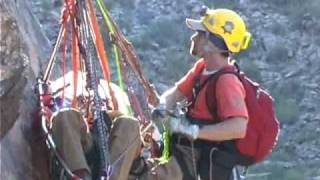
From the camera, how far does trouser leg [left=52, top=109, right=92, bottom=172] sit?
6.26 m

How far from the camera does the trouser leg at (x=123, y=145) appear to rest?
640 cm

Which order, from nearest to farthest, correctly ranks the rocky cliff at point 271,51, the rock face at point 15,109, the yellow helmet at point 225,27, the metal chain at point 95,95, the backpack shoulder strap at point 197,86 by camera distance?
the rock face at point 15,109 → the metal chain at point 95,95 → the backpack shoulder strap at point 197,86 → the yellow helmet at point 225,27 → the rocky cliff at point 271,51

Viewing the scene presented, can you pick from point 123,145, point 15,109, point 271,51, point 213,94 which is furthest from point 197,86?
point 271,51

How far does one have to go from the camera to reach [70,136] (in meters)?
6.29

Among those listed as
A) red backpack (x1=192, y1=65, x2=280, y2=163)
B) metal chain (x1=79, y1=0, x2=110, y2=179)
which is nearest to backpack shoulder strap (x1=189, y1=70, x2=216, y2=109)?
red backpack (x1=192, y1=65, x2=280, y2=163)

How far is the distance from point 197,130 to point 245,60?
42.2 ft

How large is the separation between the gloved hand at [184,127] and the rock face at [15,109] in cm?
77

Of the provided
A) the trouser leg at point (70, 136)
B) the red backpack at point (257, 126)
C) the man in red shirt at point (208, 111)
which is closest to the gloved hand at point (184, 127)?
the man in red shirt at point (208, 111)

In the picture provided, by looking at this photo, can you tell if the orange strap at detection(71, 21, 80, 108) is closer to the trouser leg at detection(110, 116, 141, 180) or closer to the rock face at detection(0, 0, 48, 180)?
the rock face at detection(0, 0, 48, 180)

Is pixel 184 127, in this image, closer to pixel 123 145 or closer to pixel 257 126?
pixel 123 145

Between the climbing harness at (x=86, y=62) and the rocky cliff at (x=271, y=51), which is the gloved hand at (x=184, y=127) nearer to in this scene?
the climbing harness at (x=86, y=62)

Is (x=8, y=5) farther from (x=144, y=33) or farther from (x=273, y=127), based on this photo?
(x=144, y=33)

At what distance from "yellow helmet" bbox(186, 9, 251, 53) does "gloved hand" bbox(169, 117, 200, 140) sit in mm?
526

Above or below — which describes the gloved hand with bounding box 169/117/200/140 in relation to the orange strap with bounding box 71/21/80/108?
below
